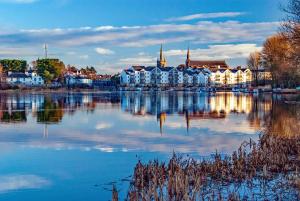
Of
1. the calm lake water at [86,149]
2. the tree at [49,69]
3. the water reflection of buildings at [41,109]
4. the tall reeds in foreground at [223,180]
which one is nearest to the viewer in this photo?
the tall reeds in foreground at [223,180]

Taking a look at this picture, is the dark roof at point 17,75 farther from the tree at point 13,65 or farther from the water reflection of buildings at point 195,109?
the water reflection of buildings at point 195,109

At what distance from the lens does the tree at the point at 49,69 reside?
162 m

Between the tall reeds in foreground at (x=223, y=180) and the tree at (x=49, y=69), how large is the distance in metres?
150

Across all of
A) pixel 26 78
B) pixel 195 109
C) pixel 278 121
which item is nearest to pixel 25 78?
pixel 26 78

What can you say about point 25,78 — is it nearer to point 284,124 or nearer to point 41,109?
point 41,109

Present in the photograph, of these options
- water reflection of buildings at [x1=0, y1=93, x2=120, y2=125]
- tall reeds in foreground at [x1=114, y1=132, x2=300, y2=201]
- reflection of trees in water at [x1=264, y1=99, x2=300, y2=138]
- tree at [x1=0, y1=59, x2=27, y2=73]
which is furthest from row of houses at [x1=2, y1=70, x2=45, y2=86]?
tall reeds in foreground at [x1=114, y1=132, x2=300, y2=201]

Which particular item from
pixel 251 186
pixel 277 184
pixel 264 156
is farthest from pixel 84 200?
pixel 264 156

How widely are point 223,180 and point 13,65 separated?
185m

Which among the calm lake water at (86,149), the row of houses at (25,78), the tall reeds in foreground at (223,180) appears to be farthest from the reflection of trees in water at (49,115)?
the row of houses at (25,78)

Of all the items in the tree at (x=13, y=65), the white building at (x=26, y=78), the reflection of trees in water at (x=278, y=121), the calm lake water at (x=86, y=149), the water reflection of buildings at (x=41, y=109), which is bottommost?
the calm lake water at (x=86, y=149)

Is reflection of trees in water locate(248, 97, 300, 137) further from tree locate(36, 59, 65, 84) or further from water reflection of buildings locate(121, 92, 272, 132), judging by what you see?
tree locate(36, 59, 65, 84)

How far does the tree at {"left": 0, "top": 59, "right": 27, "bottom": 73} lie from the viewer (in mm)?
184712

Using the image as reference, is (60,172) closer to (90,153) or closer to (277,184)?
(90,153)

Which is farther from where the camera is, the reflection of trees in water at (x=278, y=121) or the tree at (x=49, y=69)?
the tree at (x=49, y=69)
